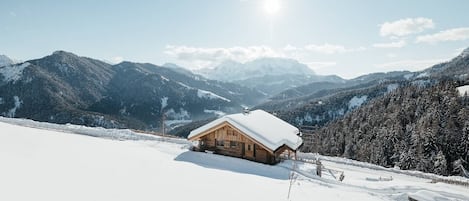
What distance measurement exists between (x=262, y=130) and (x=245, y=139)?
1.62 metres

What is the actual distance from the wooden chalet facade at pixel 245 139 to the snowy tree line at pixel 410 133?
28090 millimetres

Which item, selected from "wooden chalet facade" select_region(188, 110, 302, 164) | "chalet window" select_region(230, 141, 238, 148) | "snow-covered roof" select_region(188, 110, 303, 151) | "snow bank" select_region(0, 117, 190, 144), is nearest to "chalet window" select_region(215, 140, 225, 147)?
"wooden chalet facade" select_region(188, 110, 302, 164)

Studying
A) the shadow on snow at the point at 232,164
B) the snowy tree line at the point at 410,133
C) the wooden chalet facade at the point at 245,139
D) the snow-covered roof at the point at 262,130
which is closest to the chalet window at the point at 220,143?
the wooden chalet facade at the point at 245,139

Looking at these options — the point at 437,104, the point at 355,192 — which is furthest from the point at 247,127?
the point at 437,104

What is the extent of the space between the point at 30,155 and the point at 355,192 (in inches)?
603

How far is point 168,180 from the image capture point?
42.1ft

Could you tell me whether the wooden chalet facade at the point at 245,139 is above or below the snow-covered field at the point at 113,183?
above

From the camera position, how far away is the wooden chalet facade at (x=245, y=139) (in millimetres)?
26098

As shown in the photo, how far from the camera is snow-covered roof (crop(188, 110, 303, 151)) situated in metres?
25.8

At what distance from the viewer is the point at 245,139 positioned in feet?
88.8

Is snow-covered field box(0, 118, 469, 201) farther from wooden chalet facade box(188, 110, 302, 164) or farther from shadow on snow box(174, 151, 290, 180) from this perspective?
wooden chalet facade box(188, 110, 302, 164)

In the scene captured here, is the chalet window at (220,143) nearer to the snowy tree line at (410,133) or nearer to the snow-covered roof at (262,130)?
the snow-covered roof at (262,130)

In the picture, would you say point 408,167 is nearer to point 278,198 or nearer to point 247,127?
point 247,127

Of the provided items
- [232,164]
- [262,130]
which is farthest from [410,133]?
[232,164]
